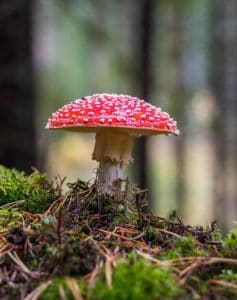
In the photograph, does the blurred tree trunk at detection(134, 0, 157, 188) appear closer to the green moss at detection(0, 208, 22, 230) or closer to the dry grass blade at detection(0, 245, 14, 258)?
the green moss at detection(0, 208, 22, 230)

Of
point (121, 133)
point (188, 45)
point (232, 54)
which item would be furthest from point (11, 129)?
point (188, 45)

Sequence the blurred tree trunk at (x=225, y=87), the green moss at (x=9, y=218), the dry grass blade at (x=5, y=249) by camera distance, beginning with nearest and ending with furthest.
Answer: the dry grass blade at (x=5, y=249) → the green moss at (x=9, y=218) → the blurred tree trunk at (x=225, y=87)

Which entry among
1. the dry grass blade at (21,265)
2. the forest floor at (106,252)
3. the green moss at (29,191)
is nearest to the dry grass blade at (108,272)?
the forest floor at (106,252)

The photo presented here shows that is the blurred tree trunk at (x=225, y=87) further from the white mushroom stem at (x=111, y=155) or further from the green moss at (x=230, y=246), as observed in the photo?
the green moss at (x=230, y=246)

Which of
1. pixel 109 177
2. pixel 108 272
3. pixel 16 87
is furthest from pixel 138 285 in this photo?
pixel 16 87

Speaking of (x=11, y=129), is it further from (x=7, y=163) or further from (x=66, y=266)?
(x=66, y=266)

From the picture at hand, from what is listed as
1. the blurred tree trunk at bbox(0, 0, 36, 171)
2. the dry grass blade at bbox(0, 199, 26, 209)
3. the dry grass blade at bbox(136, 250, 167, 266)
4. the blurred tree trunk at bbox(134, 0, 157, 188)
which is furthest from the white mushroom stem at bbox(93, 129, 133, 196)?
the blurred tree trunk at bbox(134, 0, 157, 188)

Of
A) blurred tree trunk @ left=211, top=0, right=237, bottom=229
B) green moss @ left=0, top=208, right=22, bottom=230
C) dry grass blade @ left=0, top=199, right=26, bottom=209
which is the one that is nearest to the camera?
green moss @ left=0, top=208, right=22, bottom=230

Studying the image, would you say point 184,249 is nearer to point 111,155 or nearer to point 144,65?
point 111,155

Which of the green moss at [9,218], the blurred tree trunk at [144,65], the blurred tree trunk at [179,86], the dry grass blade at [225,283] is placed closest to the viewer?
the dry grass blade at [225,283]
